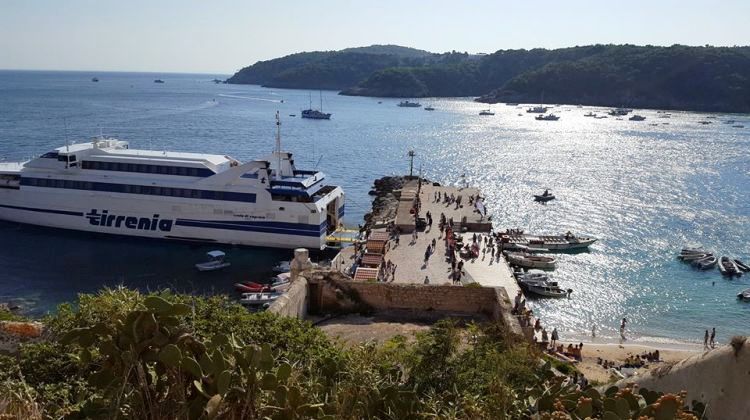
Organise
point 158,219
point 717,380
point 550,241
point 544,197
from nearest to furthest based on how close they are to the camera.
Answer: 1. point 717,380
2. point 158,219
3. point 550,241
4. point 544,197

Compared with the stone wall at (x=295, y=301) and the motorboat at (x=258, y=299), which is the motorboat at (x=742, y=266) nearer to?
the motorboat at (x=258, y=299)

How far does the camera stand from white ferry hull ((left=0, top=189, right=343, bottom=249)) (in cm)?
3912

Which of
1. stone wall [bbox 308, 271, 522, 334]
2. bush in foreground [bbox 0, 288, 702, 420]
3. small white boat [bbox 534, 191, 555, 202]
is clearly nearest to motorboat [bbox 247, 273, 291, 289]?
stone wall [bbox 308, 271, 522, 334]

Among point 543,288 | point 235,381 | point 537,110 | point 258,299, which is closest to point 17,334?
point 235,381

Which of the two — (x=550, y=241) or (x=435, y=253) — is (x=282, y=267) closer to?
(x=435, y=253)

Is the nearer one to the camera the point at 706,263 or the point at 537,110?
the point at 706,263

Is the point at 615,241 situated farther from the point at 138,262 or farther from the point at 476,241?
the point at 138,262

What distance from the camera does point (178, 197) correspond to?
39.8m

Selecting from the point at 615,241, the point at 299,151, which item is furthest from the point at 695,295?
the point at 299,151

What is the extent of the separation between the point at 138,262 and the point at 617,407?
3551cm

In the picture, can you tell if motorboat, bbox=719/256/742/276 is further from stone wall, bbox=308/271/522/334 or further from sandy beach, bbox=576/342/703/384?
stone wall, bbox=308/271/522/334

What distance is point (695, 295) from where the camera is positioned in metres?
35.9

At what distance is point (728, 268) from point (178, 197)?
1339 inches

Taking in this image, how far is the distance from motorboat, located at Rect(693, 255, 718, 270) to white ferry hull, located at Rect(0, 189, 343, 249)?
75.4ft
